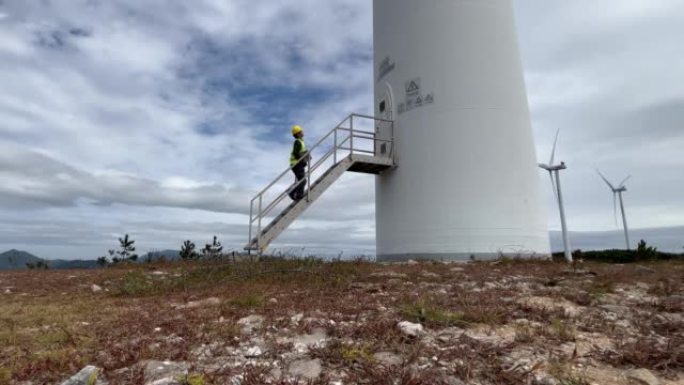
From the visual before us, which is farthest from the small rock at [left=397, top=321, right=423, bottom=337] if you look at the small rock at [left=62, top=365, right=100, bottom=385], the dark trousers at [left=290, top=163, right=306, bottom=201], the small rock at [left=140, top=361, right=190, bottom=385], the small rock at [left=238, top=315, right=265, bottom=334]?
the dark trousers at [left=290, top=163, right=306, bottom=201]

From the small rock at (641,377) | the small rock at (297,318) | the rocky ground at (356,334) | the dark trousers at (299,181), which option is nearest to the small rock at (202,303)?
the rocky ground at (356,334)

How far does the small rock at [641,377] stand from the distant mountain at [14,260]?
55.1ft

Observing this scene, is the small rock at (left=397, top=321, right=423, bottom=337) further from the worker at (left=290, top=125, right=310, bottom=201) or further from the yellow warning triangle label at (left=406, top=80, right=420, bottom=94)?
the yellow warning triangle label at (left=406, top=80, right=420, bottom=94)

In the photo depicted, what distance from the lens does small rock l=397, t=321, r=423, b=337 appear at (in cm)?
385

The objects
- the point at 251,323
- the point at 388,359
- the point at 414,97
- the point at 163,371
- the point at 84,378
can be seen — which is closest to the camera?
the point at 84,378

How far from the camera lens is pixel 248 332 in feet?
13.7

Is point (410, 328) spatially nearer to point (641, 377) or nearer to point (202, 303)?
point (641, 377)

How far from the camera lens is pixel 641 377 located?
2.93m

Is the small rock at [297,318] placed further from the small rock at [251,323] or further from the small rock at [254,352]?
the small rock at [254,352]

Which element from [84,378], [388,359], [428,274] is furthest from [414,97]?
[84,378]

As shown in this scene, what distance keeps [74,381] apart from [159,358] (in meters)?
0.64

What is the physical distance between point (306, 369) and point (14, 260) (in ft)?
55.2

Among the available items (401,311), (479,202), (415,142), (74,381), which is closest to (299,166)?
(415,142)

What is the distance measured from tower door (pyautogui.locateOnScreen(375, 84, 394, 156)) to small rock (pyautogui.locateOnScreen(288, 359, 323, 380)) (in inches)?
465
